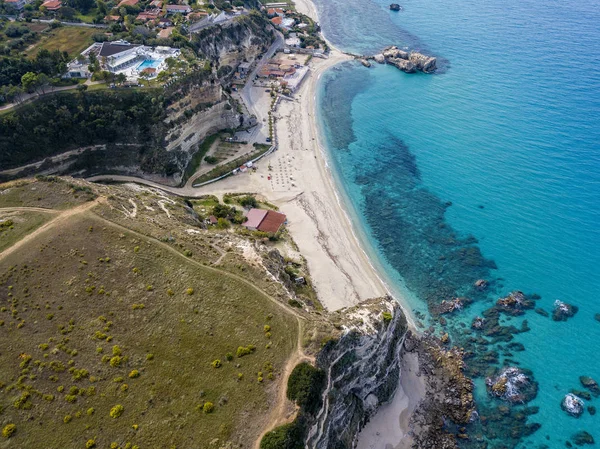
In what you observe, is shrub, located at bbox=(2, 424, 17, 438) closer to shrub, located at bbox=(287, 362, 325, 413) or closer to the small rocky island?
shrub, located at bbox=(287, 362, 325, 413)

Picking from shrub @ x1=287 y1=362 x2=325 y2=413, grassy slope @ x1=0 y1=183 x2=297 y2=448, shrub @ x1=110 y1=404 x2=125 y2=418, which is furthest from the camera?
shrub @ x1=287 y1=362 x2=325 y2=413

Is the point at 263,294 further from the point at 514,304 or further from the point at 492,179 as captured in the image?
the point at 492,179

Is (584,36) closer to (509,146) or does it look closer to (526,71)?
(526,71)

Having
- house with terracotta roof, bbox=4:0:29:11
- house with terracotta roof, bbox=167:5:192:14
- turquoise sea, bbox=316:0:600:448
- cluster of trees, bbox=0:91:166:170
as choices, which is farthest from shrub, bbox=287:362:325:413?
house with terracotta roof, bbox=4:0:29:11

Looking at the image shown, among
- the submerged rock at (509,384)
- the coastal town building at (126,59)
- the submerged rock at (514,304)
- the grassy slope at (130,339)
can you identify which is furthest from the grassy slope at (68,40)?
the submerged rock at (509,384)

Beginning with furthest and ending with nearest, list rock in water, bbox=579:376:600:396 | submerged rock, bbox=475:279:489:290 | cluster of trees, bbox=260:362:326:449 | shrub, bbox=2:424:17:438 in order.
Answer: submerged rock, bbox=475:279:489:290 → rock in water, bbox=579:376:600:396 → cluster of trees, bbox=260:362:326:449 → shrub, bbox=2:424:17:438

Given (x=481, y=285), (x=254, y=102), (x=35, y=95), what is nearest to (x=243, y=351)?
(x=481, y=285)

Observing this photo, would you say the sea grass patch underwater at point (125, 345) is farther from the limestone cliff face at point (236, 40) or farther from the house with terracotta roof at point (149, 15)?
the house with terracotta roof at point (149, 15)
